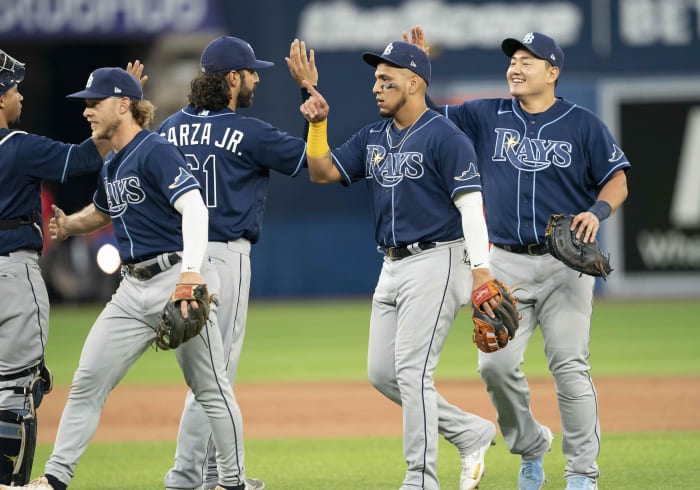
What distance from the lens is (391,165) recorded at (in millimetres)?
5617

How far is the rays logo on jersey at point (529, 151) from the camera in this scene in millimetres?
5836

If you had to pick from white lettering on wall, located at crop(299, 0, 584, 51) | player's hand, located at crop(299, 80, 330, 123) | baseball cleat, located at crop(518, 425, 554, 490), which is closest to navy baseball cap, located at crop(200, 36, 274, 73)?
player's hand, located at crop(299, 80, 330, 123)

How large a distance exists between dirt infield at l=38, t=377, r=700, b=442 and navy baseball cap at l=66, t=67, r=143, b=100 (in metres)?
3.43

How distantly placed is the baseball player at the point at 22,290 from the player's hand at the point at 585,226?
228 cm

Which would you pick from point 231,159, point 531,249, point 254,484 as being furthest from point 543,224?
point 254,484

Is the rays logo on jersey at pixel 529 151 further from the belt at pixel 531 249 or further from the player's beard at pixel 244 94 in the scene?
the player's beard at pixel 244 94

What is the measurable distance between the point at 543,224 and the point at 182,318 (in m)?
1.87

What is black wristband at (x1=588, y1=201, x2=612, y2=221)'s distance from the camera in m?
5.64

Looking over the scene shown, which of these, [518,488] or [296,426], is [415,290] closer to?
[518,488]

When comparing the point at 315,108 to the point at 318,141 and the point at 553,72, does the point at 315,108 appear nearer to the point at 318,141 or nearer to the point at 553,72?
the point at 318,141

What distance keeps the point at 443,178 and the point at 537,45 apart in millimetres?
973

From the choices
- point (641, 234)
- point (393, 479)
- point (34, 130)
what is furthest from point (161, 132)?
point (34, 130)

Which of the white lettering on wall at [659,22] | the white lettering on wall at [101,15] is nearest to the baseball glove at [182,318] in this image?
the white lettering on wall at [101,15]

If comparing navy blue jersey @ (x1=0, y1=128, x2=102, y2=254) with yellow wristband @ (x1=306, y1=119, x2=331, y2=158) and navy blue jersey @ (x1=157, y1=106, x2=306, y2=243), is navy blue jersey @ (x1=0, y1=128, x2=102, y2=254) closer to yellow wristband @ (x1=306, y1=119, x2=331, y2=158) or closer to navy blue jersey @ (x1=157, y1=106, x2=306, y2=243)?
navy blue jersey @ (x1=157, y1=106, x2=306, y2=243)
